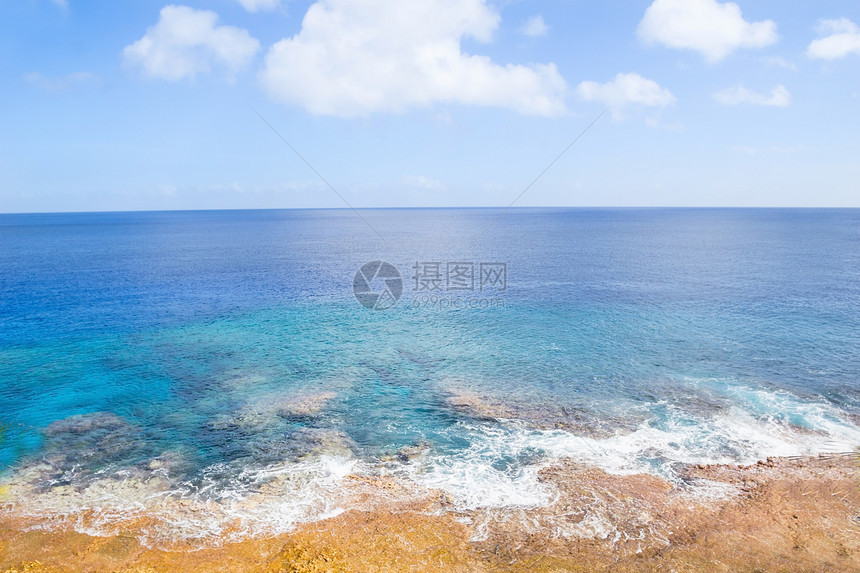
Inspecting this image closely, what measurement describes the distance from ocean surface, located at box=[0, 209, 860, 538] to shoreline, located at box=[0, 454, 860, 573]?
1448 mm

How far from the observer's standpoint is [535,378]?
44.7 m

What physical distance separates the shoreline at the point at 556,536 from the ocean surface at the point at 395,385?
4.75 feet

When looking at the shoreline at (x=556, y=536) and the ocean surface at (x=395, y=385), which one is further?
the ocean surface at (x=395, y=385)

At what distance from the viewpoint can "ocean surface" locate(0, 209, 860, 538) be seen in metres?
30.2

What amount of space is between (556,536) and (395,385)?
21.7 meters

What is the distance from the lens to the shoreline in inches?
894

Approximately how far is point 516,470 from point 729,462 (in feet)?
45.6

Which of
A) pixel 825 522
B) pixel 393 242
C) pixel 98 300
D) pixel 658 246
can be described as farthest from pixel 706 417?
pixel 393 242

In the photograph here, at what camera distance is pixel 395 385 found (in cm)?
4369

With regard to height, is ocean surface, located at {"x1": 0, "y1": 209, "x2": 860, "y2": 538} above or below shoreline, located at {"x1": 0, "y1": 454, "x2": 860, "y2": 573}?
above

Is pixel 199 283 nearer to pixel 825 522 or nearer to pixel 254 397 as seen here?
pixel 254 397

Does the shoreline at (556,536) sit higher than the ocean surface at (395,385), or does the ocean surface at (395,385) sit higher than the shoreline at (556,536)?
the ocean surface at (395,385)

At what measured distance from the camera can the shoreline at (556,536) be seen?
74.5 feet

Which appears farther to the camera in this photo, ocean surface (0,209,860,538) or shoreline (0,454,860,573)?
ocean surface (0,209,860,538)
